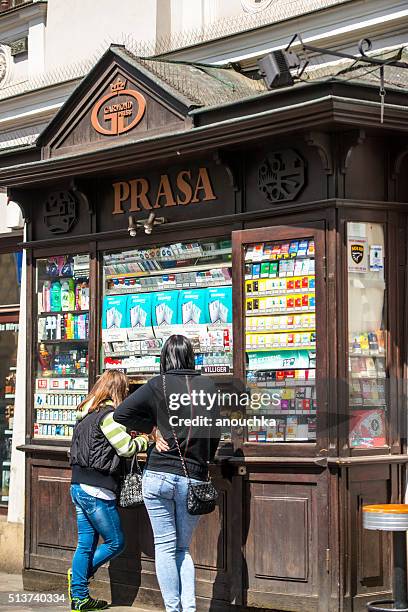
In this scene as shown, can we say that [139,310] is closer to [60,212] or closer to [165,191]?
[165,191]

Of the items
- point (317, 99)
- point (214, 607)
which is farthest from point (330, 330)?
point (214, 607)

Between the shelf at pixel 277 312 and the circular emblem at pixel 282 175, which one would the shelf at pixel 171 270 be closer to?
the shelf at pixel 277 312

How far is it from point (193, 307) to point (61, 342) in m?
1.57

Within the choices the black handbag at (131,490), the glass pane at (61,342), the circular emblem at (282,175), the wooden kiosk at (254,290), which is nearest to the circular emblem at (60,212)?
the wooden kiosk at (254,290)

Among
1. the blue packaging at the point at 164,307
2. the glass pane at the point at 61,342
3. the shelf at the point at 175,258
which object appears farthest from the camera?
the glass pane at the point at 61,342

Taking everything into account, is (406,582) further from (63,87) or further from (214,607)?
(63,87)

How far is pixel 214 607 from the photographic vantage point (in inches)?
348

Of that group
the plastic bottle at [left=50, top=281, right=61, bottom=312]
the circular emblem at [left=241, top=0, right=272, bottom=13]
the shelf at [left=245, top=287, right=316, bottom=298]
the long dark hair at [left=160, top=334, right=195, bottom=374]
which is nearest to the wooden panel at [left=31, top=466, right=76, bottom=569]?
the plastic bottle at [left=50, top=281, right=61, bottom=312]

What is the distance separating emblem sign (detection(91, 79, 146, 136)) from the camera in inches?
376

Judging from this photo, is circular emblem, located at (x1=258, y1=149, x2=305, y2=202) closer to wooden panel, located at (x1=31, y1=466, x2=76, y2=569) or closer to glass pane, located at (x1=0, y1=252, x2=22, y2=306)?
wooden panel, located at (x1=31, y1=466, x2=76, y2=569)

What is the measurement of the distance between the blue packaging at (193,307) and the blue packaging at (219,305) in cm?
5

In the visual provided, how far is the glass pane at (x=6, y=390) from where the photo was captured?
1260cm

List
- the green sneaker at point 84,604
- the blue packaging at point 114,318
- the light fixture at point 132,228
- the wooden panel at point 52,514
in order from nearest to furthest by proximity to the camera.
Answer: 1. the green sneaker at point 84,604
2. the light fixture at point 132,228
3. the blue packaging at point 114,318
4. the wooden panel at point 52,514

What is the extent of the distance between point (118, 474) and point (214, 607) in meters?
1.21
